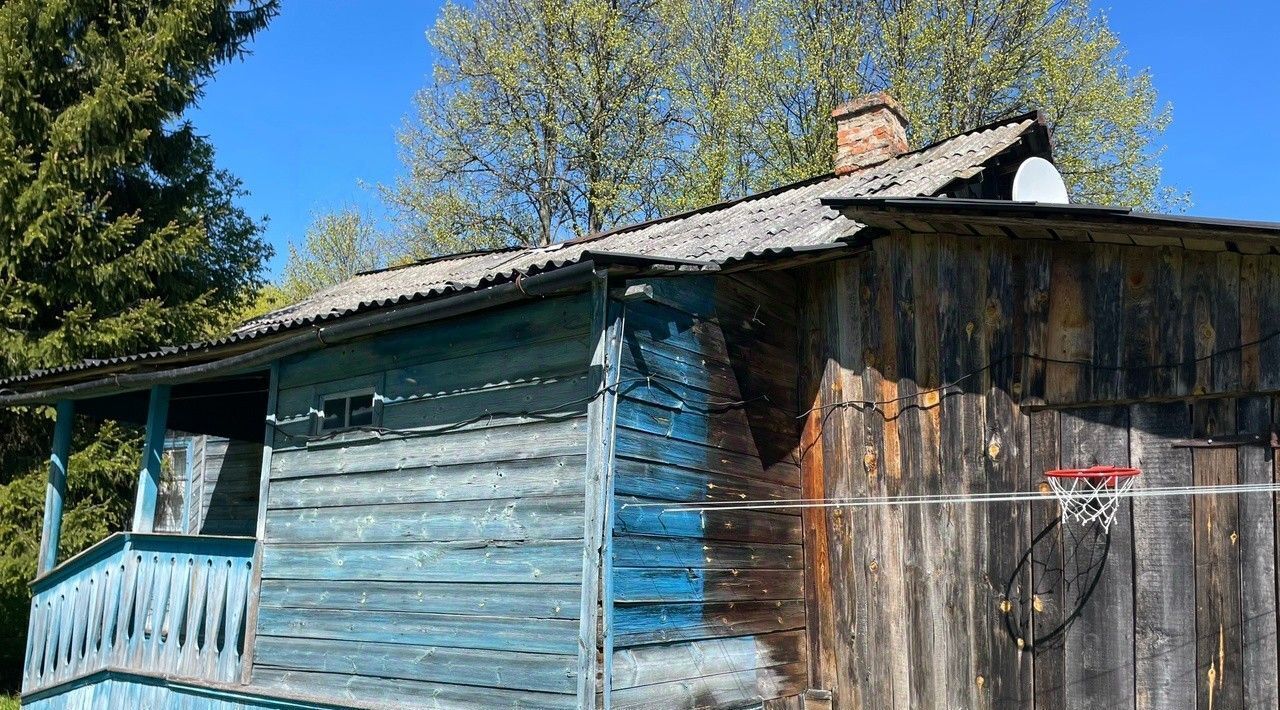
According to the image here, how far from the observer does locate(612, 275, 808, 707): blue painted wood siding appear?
20.7 feet

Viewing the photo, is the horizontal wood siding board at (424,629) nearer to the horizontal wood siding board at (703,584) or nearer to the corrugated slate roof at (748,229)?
the horizontal wood siding board at (703,584)

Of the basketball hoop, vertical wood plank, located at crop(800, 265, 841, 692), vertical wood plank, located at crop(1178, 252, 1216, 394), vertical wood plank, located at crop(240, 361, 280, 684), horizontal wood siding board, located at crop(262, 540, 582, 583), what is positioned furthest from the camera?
vertical wood plank, located at crop(240, 361, 280, 684)

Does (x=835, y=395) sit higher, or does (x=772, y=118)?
(x=772, y=118)

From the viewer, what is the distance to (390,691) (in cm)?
712

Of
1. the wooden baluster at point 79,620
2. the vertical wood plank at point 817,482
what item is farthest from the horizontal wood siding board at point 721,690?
the wooden baluster at point 79,620

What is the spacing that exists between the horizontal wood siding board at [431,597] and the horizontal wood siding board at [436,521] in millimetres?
303

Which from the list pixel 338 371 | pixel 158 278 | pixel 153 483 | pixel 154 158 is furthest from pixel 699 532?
pixel 154 158

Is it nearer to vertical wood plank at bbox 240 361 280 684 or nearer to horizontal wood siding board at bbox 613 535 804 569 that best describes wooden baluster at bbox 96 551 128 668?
vertical wood plank at bbox 240 361 280 684

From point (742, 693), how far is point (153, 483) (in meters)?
5.41

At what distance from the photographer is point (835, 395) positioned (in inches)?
294

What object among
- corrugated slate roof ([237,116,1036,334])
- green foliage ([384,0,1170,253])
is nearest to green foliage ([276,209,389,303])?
green foliage ([384,0,1170,253])

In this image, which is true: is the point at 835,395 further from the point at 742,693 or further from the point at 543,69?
the point at 543,69

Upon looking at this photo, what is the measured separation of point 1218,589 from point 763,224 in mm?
4046

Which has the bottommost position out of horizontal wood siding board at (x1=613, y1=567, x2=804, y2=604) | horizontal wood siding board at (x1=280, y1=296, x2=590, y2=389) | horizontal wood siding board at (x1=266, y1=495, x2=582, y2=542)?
horizontal wood siding board at (x1=613, y1=567, x2=804, y2=604)
